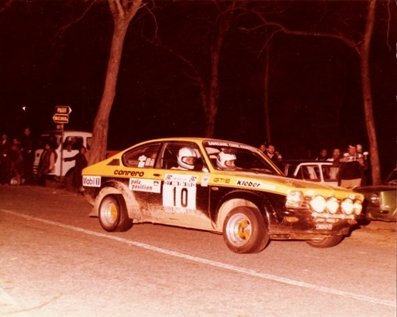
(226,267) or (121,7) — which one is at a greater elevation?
(121,7)

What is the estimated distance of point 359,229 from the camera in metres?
12.1

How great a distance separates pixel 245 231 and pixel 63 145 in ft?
49.2

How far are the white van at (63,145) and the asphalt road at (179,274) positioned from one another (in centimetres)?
1126

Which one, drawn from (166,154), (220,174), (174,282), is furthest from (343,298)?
(166,154)

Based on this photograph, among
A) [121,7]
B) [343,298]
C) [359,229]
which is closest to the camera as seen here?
[343,298]

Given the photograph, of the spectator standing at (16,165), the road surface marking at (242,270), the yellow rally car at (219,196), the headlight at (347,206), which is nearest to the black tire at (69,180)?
the spectator standing at (16,165)

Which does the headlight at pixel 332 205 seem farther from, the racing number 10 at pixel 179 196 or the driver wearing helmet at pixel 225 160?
the racing number 10 at pixel 179 196

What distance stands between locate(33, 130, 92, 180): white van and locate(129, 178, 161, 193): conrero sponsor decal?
39.9 feet

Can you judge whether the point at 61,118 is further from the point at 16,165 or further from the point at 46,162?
the point at 16,165

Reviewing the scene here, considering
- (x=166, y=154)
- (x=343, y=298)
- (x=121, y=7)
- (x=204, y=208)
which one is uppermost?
(x=121, y=7)

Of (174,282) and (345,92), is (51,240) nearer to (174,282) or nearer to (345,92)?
(174,282)

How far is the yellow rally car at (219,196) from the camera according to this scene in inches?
349

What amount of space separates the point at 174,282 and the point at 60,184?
1551 centimetres

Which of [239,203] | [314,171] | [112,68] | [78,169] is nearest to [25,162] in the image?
[78,169]
